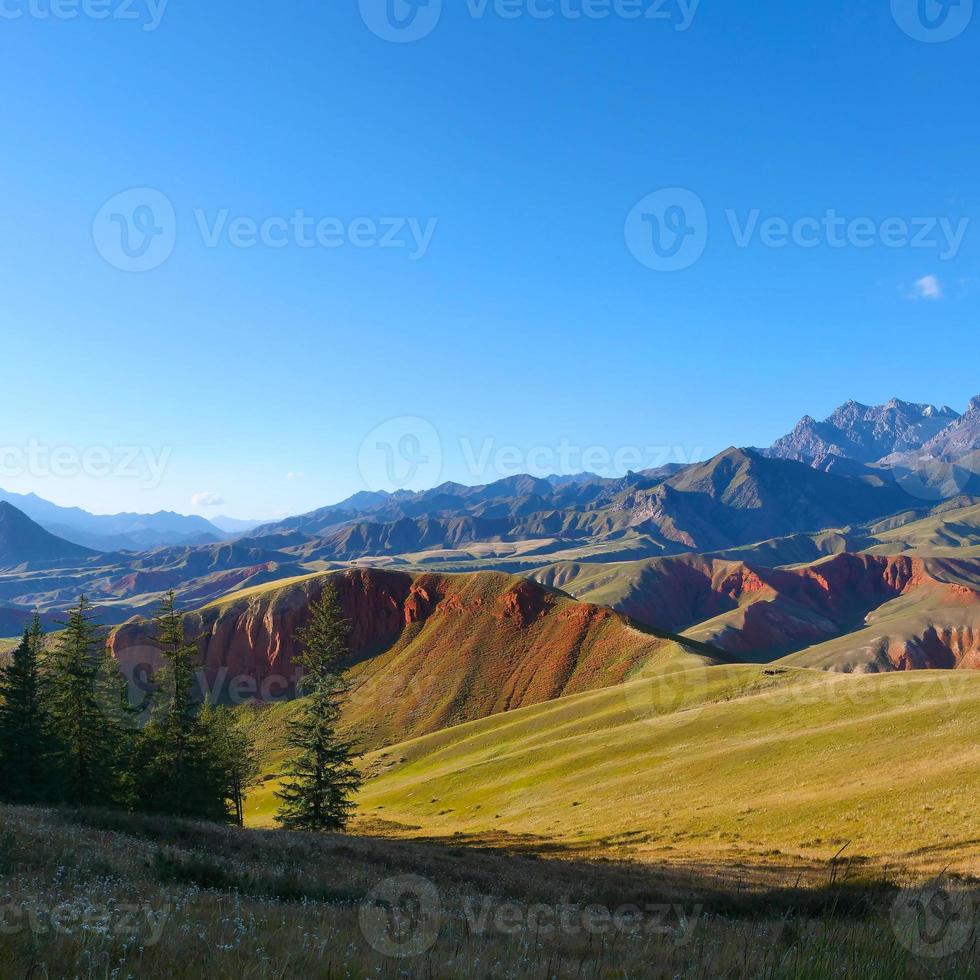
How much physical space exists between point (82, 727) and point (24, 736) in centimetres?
300

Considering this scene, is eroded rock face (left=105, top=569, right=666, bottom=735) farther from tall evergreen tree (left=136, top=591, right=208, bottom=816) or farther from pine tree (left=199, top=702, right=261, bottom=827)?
tall evergreen tree (left=136, top=591, right=208, bottom=816)

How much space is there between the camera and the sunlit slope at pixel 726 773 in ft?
93.5

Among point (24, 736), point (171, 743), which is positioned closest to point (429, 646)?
point (171, 743)

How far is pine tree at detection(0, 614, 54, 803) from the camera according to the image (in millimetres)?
36125

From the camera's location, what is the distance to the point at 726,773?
43.2 metres

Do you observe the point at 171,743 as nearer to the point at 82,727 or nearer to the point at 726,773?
the point at 82,727

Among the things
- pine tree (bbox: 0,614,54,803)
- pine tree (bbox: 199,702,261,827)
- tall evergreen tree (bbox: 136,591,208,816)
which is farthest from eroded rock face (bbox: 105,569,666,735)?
pine tree (bbox: 0,614,54,803)

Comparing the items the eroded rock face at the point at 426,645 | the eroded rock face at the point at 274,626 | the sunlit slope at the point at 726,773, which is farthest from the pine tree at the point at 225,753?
the eroded rock face at the point at 274,626

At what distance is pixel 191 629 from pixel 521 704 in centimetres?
8800

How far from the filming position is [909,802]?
94.0ft

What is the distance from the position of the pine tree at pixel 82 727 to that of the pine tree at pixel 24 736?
2.42 ft

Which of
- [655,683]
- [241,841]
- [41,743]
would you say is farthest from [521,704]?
[241,841]

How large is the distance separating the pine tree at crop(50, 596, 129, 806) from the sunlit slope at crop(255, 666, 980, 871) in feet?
75.6

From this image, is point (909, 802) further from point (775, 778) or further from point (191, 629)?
point (191, 629)
